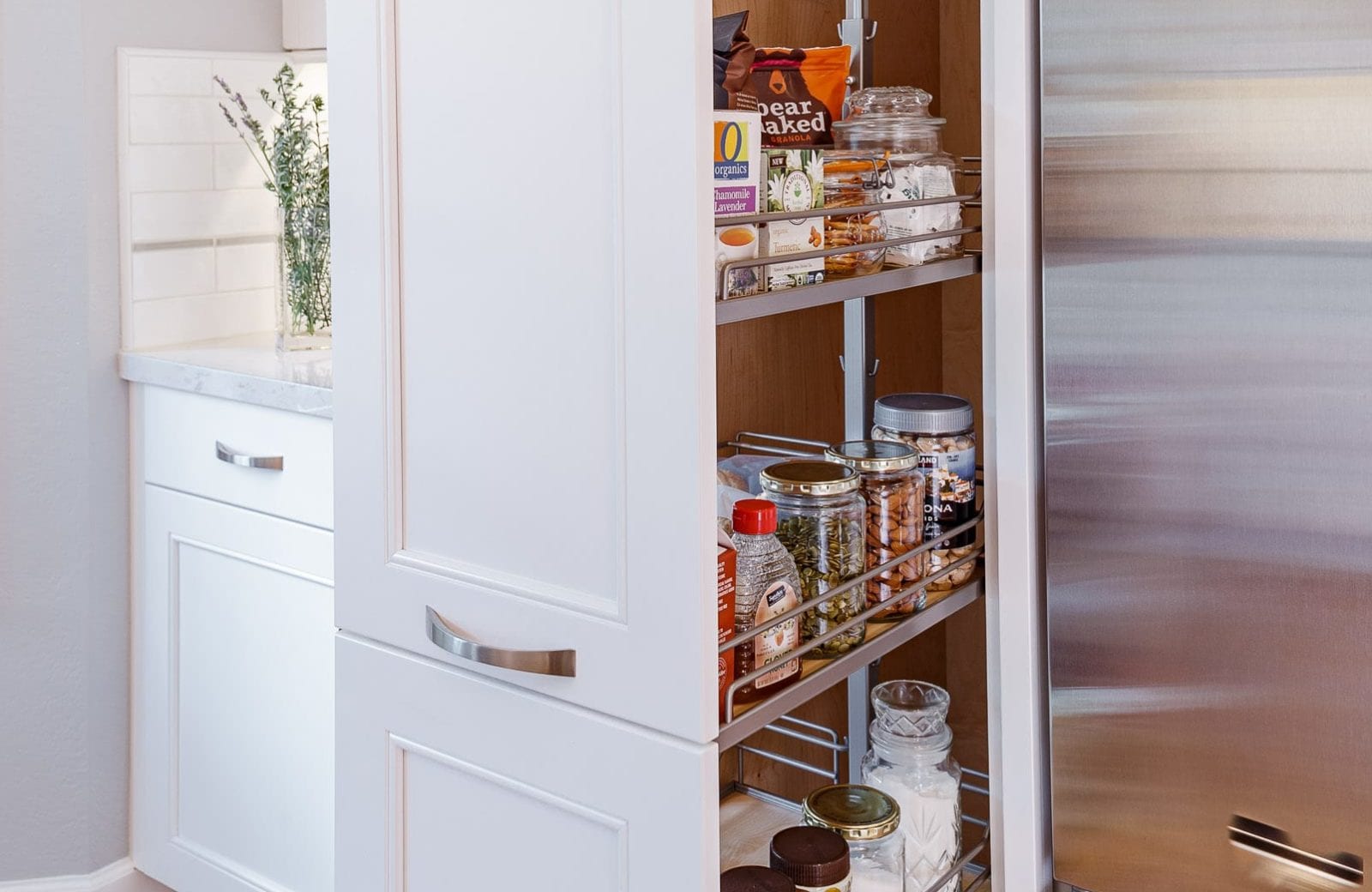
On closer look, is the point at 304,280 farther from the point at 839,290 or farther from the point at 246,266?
the point at 839,290

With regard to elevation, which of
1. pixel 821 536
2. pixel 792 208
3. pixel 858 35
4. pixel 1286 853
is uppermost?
pixel 858 35

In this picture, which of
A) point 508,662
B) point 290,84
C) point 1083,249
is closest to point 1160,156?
point 1083,249

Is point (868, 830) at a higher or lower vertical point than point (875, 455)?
lower

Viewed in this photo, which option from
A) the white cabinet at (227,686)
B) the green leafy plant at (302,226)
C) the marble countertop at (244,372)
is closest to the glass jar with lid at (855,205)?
the marble countertop at (244,372)

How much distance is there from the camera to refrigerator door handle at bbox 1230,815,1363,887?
1.01 meters

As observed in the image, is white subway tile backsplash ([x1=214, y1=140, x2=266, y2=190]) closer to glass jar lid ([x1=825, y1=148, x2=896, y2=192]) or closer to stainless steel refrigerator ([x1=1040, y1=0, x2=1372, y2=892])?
glass jar lid ([x1=825, y1=148, x2=896, y2=192])

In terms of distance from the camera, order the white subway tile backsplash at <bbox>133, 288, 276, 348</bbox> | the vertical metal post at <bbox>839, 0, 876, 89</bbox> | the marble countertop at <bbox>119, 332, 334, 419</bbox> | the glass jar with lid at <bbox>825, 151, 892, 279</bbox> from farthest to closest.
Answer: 1. the white subway tile backsplash at <bbox>133, 288, 276, 348</bbox>
2. the marble countertop at <bbox>119, 332, 334, 419</bbox>
3. the vertical metal post at <bbox>839, 0, 876, 89</bbox>
4. the glass jar with lid at <bbox>825, 151, 892, 279</bbox>

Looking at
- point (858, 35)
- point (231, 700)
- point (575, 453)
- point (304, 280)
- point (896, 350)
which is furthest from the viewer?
point (304, 280)

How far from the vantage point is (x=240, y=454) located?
72.2 inches

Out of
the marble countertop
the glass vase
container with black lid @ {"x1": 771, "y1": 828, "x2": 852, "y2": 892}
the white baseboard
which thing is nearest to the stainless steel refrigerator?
container with black lid @ {"x1": 771, "y1": 828, "x2": 852, "y2": 892}

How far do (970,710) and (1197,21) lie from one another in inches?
38.9

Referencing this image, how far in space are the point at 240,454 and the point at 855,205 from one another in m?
1.05

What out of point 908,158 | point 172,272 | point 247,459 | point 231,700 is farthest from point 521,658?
point 172,272

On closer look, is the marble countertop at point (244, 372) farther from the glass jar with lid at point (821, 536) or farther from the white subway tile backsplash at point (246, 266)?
the glass jar with lid at point (821, 536)
